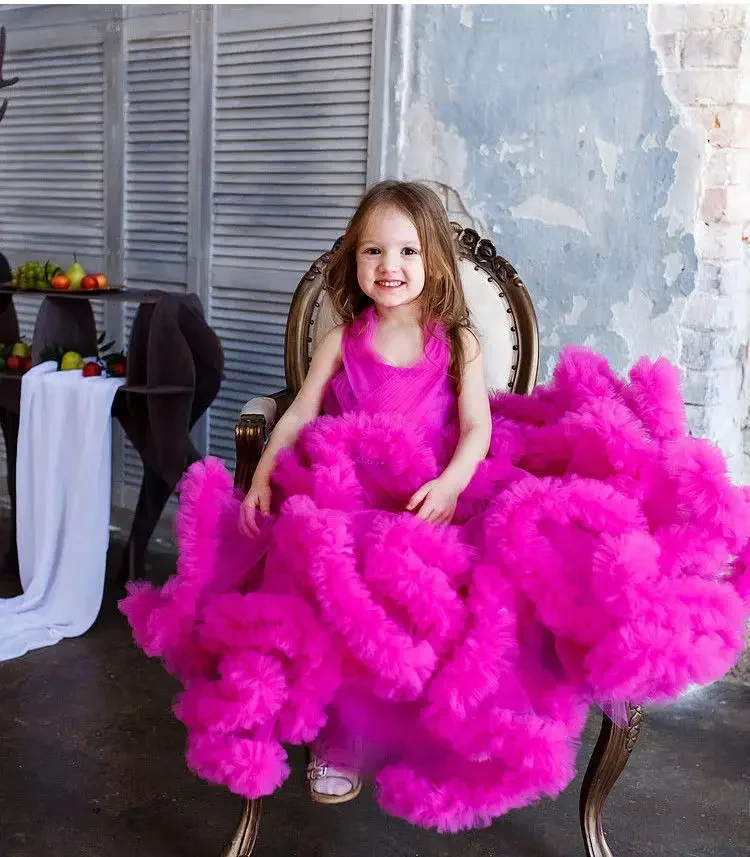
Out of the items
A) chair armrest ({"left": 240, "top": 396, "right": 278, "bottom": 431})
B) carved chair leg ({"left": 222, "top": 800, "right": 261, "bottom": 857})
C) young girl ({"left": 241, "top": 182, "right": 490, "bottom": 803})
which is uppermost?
young girl ({"left": 241, "top": 182, "right": 490, "bottom": 803})

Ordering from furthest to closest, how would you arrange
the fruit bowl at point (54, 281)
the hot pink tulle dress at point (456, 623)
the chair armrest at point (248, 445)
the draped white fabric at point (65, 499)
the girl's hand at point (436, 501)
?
1. the fruit bowl at point (54, 281)
2. the draped white fabric at point (65, 499)
3. the chair armrest at point (248, 445)
4. the girl's hand at point (436, 501)
5. the hot pink tulle dress at point (456, 623)

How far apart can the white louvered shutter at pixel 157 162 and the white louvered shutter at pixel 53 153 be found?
14 centimetres

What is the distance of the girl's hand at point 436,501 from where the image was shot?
63.3 inches

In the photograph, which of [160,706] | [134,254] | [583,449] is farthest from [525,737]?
[134,254]

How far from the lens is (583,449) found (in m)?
1.64

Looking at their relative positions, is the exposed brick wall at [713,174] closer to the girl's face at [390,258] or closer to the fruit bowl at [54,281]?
the girl's face at [390,258]

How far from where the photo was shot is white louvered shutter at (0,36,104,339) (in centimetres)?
332

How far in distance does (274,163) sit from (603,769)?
6.51 feet

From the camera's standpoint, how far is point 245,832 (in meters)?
1.66

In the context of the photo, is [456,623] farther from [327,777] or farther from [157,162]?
[157,162]

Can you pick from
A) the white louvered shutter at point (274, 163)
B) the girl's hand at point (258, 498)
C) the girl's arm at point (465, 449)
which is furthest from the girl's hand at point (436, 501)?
the white louvered shutter at point (274, 163)

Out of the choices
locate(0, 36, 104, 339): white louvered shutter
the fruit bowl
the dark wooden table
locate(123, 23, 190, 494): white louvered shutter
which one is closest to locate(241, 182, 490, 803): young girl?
the dark wooden table

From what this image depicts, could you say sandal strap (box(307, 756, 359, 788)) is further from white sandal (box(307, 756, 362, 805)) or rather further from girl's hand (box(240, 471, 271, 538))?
girl's hand (box(240, 471, 271, 538))

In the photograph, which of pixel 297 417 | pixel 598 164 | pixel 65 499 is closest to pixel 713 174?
pixel 598 164
